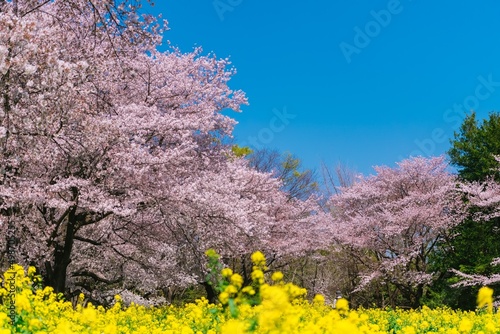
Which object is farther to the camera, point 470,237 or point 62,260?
point 470,237

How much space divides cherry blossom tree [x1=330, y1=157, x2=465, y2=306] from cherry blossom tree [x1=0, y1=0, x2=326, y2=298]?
8215 mm

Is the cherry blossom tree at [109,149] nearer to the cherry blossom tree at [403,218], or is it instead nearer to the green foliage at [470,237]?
the cherry blossom tree at [403,218]

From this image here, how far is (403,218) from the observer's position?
23500 millimetres

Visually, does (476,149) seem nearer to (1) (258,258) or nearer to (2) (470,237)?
(2) (470,237)

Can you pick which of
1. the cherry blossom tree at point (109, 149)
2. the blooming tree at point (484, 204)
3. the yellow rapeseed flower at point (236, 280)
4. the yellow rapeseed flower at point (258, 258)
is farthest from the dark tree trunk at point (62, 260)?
the blooming tree at point (484, 204)

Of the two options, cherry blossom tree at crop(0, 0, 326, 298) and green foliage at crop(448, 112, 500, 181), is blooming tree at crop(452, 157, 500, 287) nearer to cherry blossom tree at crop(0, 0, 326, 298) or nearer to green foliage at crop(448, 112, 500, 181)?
green foliage at crop(448, 112, 500, 181)

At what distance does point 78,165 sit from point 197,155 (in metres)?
4.19

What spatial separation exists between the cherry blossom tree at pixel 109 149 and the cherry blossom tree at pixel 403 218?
323 inches

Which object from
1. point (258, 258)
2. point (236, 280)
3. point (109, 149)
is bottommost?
point (236, 280)

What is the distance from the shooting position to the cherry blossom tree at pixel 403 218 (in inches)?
922

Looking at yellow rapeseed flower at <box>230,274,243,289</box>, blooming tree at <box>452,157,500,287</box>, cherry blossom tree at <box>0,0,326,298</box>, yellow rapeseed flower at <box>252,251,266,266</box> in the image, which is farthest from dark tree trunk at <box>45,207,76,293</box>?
blooming tree at <box>452,157,500,287</box>

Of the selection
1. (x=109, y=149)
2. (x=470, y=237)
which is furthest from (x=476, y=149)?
(x=109, y=149)

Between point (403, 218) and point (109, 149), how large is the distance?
1528 cm

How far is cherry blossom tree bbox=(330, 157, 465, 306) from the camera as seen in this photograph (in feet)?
76.8
